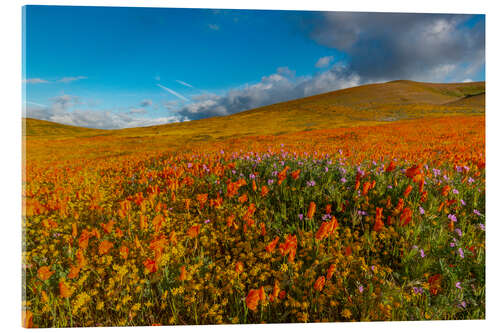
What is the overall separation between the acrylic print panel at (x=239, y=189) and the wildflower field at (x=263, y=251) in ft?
0.05

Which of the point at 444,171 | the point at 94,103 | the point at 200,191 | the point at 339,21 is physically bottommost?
the point at 200,191

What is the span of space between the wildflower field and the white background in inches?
5.2

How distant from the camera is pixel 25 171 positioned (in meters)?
2.64

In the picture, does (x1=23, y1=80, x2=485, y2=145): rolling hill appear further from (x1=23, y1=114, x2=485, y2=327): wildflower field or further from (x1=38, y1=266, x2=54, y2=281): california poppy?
(x1=38, y1=266, x2=54, y2=281): california poppy

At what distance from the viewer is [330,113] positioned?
13.2 meters

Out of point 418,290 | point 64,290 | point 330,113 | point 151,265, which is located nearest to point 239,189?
point 151,265

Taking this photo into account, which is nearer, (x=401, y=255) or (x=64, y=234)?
(x=401, y=255)

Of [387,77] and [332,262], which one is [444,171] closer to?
[387,77]

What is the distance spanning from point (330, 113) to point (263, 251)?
41.0 ft

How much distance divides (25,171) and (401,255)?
386 cm

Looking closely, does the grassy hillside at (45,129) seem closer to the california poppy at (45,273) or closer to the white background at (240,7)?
the white background at (240,7)

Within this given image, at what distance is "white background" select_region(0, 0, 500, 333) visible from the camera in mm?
2033

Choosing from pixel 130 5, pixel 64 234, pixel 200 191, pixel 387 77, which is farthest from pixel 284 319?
pixel 130 5

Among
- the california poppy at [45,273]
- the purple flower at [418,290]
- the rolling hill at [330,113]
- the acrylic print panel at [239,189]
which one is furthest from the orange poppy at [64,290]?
the purple flower at [418,290]
